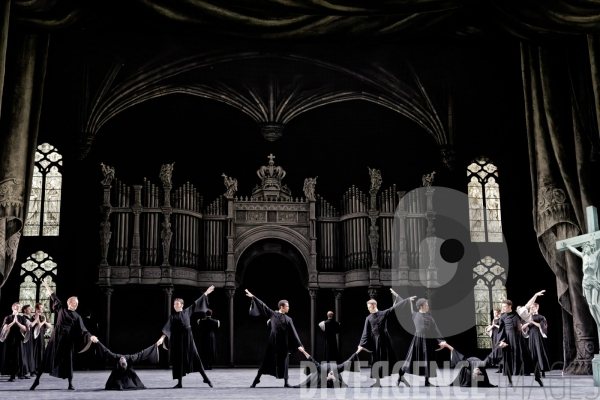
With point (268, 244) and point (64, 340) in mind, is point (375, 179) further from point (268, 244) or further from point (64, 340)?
point (64, 340)

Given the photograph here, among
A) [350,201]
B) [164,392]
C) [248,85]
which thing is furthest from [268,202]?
[164,392]

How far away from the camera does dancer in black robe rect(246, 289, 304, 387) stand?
10.8 metres

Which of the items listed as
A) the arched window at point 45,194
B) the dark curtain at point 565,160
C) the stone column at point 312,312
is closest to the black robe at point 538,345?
the dark curtain at point 565,160

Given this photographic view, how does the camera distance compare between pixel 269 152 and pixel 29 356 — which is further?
pixel 269 152

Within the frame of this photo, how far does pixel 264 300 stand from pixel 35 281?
5870mm

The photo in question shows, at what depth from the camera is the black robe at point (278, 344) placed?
10.8m

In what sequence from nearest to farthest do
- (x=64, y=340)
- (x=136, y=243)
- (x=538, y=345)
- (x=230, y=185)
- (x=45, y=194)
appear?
1. (x=64, y=340)
2. (x=538, y=345)
3. (x=136, y=243)
4. (x=230, y=185)
5. (x=45, y=194)

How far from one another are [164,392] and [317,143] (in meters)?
11.7

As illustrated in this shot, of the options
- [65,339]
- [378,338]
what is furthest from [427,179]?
[65,339]

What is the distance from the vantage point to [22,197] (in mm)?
11266

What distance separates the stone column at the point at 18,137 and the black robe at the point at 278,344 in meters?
3.79

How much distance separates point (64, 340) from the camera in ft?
34.9

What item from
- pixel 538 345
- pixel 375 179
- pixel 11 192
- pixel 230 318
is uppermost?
pixel 375 179

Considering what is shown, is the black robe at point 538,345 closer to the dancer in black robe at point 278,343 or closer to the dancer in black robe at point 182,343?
the dancer in black robe at point 278,343
